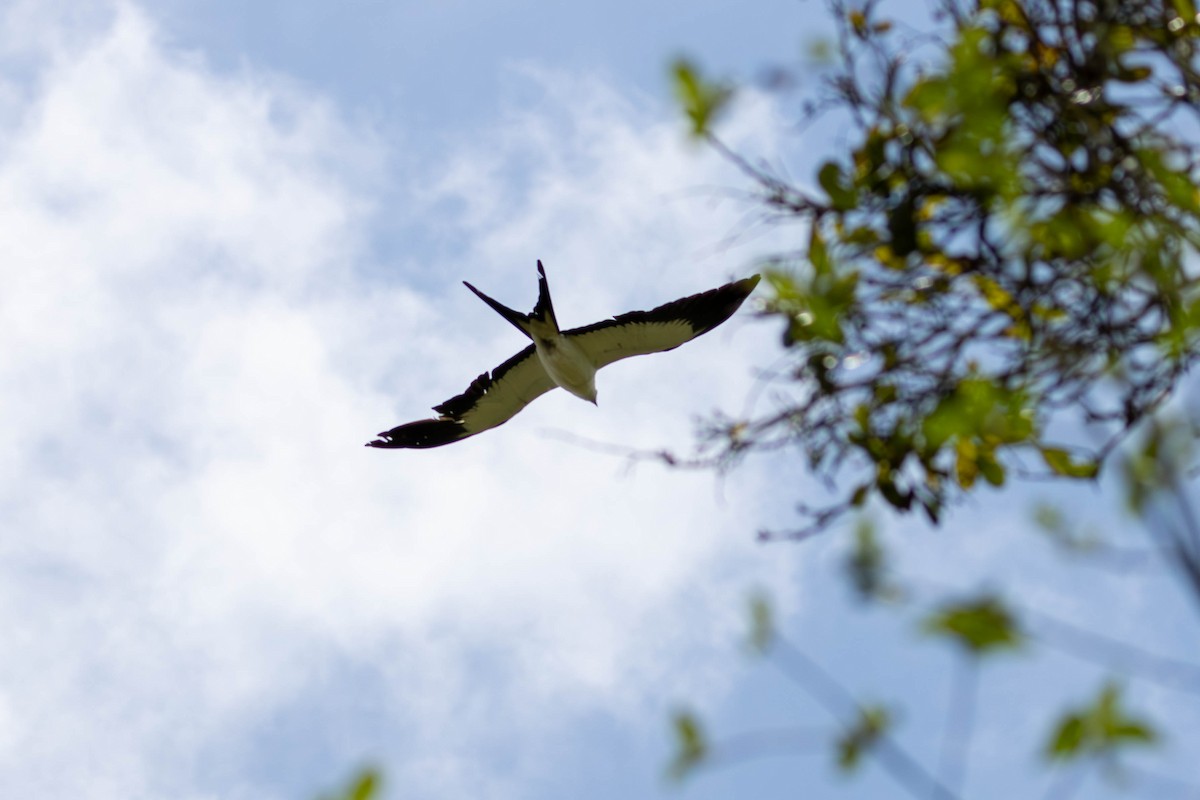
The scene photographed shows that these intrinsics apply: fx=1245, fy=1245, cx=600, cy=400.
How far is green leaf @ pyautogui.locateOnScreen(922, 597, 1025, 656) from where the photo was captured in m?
2.09

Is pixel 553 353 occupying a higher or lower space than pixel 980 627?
higher

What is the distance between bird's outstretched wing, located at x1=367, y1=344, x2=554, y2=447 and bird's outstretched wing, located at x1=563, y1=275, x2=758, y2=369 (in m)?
0.59

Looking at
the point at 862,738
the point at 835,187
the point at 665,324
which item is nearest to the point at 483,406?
the point at 665,324

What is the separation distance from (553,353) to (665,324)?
0.83m

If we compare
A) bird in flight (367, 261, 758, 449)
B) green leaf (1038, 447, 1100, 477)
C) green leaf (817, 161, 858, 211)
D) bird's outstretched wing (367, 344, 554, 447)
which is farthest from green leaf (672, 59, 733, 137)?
bird's outstretched wing (367, 344, 554, 447)

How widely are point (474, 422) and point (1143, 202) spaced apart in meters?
6.74

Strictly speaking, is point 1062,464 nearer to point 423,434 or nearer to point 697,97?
point 697,97

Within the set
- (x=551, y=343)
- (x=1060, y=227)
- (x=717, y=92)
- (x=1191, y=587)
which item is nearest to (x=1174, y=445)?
(x=1191, y=587)

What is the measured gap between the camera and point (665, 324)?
344 inches

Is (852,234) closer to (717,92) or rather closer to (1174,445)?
(717,92)

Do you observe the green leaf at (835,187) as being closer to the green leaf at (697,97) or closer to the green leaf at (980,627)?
the green leaf at (697,97)


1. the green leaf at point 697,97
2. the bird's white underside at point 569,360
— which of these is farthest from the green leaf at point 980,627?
the bird's white underside at point 569,360

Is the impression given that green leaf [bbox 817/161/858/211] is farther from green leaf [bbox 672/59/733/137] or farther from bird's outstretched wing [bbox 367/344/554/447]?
bird's outstretched wing [bbox 367/344/554/447]

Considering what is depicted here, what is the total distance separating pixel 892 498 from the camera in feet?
14.8
